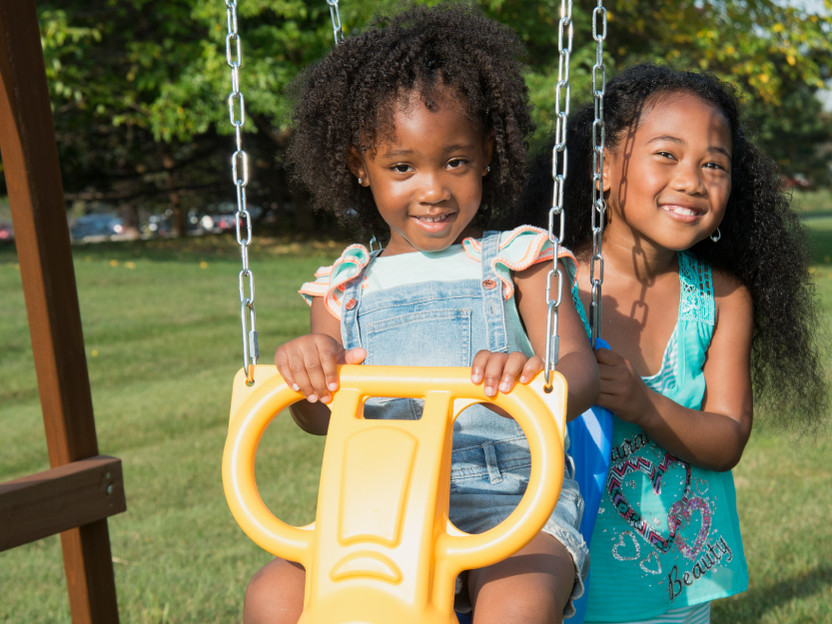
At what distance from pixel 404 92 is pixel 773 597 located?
264 cm

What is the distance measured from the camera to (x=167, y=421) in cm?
665

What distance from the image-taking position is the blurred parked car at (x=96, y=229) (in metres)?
36.6

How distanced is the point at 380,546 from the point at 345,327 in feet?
2.49

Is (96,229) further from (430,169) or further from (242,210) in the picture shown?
(242,210)

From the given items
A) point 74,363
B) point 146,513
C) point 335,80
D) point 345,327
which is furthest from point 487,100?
point 146,513

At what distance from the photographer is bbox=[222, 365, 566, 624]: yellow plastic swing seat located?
150 centimetres

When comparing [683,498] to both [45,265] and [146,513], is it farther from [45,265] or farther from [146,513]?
[146,513]

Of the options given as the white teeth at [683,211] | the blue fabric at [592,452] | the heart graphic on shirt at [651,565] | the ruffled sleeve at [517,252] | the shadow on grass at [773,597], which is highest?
the white teeth at [683,211]

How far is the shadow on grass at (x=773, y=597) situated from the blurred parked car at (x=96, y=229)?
34.7 metres

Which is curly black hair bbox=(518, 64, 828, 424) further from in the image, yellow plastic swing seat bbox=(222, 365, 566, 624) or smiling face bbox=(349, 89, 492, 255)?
yellow plastic swing seat bbox=(222, 365, 566, 624)

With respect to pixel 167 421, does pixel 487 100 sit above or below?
above

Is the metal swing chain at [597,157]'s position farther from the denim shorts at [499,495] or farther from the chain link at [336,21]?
the chain link at [336,21]

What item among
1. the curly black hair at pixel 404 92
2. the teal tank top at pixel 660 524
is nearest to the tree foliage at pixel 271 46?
the curly black hair at pixel 404 92

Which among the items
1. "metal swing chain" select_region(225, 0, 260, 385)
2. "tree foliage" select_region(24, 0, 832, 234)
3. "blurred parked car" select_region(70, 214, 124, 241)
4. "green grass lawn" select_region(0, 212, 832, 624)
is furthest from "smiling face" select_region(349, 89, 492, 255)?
"blurred parked car" select_region(70, 214, 124, 241)
